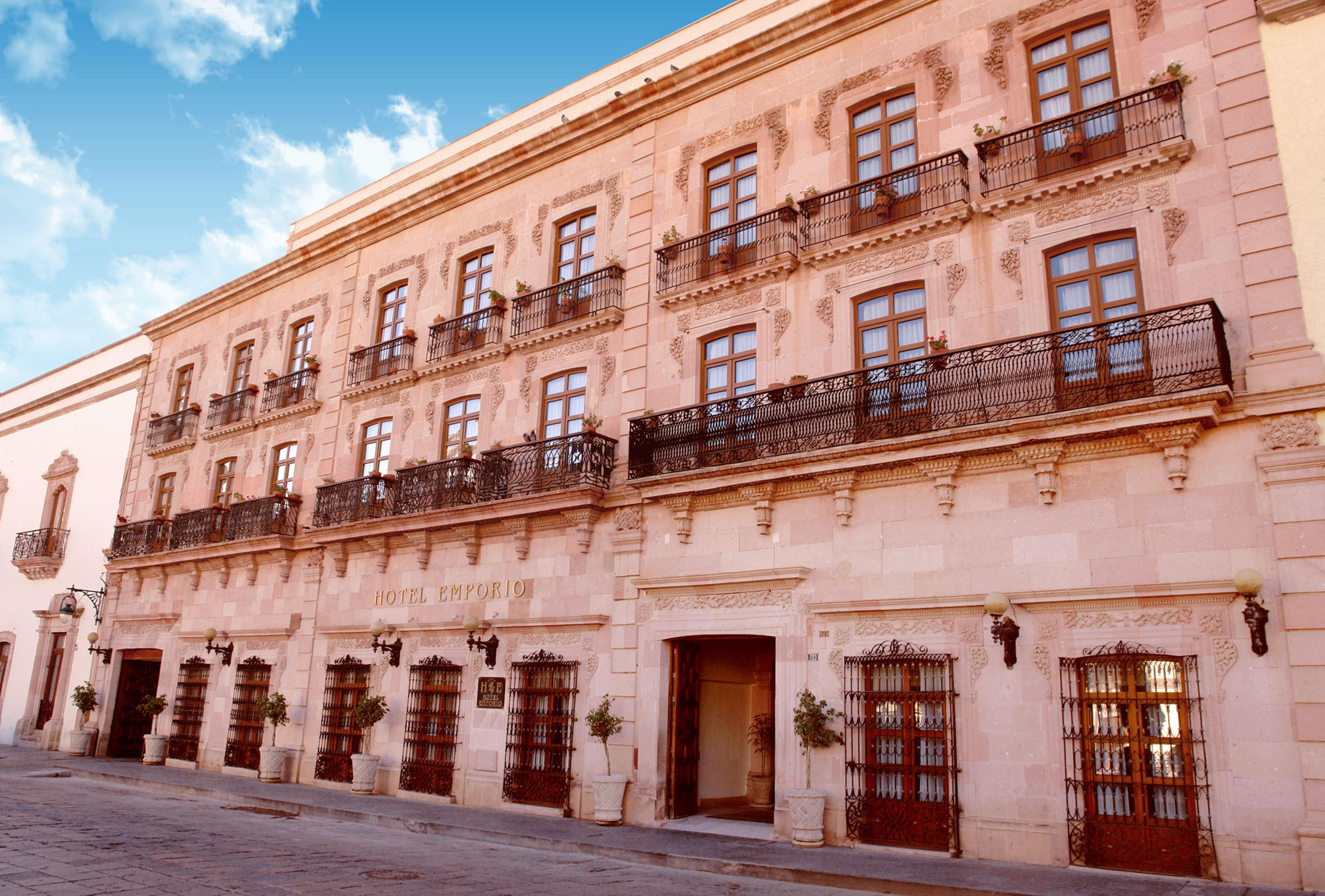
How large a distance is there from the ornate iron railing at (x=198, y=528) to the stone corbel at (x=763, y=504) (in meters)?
14.8

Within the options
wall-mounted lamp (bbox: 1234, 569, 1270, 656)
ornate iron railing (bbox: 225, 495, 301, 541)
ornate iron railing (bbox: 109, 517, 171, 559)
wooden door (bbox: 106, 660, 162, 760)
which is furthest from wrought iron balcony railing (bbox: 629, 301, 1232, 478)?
wooden door (bbox: 106, 660, 162, 760)

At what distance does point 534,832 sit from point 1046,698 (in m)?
7.17

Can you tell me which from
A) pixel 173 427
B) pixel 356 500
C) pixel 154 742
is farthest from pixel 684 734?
pixel 173 427

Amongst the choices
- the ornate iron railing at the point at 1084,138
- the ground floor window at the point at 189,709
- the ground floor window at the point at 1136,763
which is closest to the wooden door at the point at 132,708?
the ground floor window at the point at 189,709

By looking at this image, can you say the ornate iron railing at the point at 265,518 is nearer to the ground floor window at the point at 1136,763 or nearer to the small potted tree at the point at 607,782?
the small potted tree at the point at 607,782

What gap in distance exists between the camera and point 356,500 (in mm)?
19750

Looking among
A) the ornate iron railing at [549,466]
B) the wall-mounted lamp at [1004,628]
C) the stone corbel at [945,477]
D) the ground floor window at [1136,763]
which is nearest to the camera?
the ground floor window at [1136,763]

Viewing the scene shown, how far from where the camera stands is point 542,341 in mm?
18109

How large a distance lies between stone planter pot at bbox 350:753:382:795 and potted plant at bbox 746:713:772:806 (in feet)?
23.5

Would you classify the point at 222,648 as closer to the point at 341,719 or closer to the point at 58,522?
the point at 341,719

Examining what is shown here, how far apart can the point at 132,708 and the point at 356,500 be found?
11.0 meters

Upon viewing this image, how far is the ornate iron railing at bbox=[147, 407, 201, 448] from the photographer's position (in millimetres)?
25859

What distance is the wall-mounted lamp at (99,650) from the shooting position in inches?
992

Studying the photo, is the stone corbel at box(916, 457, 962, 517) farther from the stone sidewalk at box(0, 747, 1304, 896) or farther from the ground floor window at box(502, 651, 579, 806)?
the ground floor window at box(502, 651, 579, 806)
